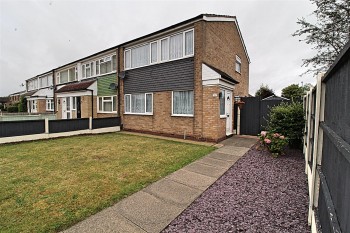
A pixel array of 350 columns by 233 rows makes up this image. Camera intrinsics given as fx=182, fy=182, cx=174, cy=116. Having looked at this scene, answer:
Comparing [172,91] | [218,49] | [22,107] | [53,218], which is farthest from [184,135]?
[22,107]

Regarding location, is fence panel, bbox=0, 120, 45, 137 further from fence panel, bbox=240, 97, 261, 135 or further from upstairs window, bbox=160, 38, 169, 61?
fence panel, bbox=240, 97, 261, 135

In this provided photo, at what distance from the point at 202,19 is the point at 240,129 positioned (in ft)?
21.3

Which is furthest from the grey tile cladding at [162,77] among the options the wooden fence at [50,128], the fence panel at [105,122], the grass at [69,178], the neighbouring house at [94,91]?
the grass at [69,178]

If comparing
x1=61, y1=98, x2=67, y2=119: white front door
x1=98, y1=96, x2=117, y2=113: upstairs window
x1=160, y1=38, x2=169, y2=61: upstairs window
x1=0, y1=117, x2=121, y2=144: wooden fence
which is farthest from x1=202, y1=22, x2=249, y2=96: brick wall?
x1=61, y1=98, x2=67, y2=119: white front door

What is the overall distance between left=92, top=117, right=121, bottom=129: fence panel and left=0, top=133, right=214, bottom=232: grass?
4.37 meters

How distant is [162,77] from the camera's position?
10.8 metres

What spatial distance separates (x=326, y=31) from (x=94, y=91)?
19.7m

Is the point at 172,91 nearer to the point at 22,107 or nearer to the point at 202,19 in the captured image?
the point at 202,19

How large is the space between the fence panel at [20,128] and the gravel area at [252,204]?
9.72 m

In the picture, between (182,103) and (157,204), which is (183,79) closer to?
(182,103)

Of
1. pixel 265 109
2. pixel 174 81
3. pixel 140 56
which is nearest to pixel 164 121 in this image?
pixel 174 81

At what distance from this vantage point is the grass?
2.91 m

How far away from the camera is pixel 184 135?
9.84 meters

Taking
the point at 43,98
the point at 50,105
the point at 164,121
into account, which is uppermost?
the point at 43,98
